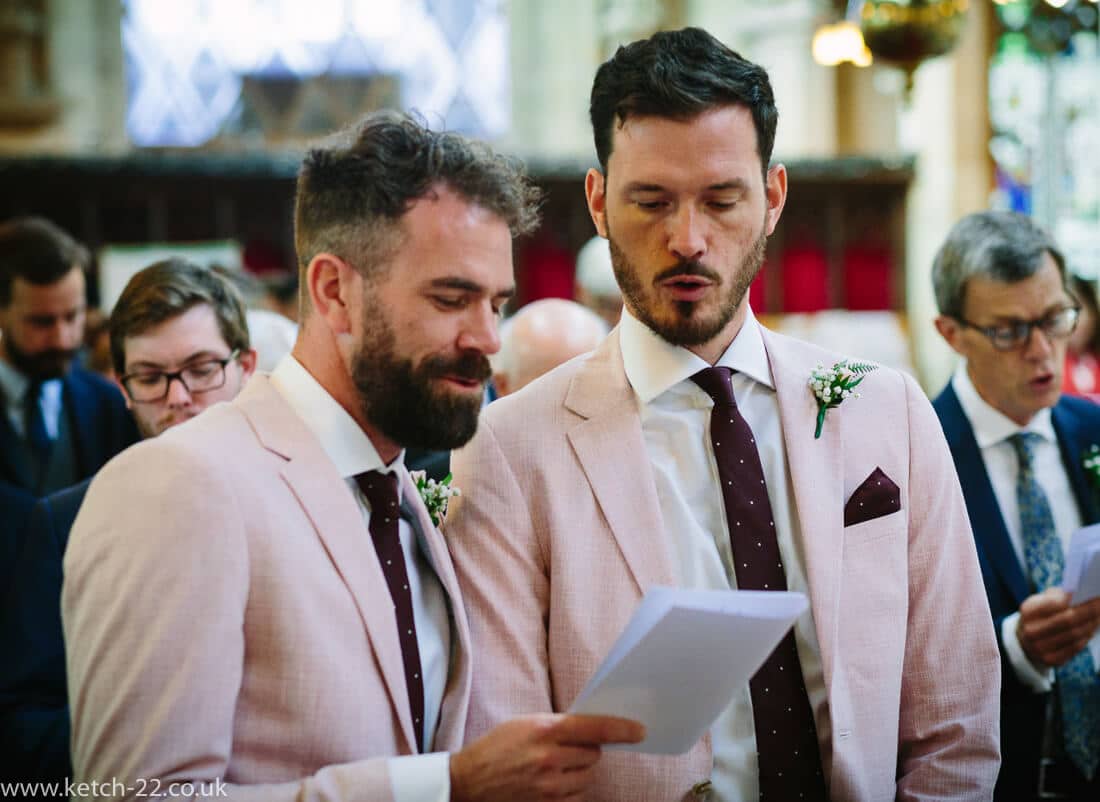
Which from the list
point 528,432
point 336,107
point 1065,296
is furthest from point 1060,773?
point 336,107

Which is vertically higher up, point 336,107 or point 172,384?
point 336,107

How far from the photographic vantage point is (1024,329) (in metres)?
3.18

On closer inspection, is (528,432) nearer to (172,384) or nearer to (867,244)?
(172,384)

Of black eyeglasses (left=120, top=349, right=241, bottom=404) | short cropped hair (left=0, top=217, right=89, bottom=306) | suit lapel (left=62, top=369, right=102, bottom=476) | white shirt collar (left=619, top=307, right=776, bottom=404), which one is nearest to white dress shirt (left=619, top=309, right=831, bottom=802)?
white shirt collar (left=619, top=307, right=776, bottom=404)

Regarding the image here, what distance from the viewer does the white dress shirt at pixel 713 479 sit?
80.0 inches

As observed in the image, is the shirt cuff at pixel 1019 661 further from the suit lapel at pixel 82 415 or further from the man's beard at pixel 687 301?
the suit lapel at pixel 82 415

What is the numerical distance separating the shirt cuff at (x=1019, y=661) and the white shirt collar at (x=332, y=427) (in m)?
1.70

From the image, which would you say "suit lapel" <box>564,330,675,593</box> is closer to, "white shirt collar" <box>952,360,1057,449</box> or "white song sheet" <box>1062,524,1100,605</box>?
"white song sheet" <box>1062,524,1100,605</box>

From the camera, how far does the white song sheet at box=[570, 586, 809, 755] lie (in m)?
1.61

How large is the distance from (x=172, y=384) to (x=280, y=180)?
7859 millimetres

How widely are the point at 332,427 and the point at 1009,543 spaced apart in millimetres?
1866

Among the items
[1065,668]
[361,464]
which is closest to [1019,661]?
[1065,668]

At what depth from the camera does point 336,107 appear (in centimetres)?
1170

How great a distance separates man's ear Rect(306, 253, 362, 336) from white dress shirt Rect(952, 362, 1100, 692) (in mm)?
1882
